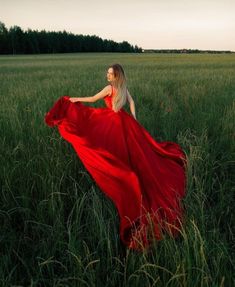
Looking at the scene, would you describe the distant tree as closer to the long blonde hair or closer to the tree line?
the tree line

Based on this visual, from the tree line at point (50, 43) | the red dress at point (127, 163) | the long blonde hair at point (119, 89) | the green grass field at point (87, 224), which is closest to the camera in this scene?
the green grass field at point (87, 224)

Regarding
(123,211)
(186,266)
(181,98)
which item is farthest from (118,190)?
(181,98)

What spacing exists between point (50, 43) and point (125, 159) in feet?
283

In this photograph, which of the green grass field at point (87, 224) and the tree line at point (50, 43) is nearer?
the green grass field at point (87, 224)

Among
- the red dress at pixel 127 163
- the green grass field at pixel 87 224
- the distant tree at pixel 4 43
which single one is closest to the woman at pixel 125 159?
the red dress at pixel 127 163

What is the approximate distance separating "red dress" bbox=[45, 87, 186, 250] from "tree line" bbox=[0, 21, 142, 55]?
79516 mm

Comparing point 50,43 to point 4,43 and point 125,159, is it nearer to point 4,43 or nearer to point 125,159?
point 4,43

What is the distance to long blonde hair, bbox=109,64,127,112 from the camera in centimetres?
313

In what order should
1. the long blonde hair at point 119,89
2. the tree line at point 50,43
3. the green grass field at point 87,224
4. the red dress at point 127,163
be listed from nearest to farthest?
1. the green grass field at point 87,224
2. the red dress at point 127,163
3. the long blonde hair at point 119,89
4. the tree line at point 50,43

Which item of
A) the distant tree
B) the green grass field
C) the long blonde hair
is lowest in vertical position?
the green grass field

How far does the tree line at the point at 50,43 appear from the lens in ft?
255

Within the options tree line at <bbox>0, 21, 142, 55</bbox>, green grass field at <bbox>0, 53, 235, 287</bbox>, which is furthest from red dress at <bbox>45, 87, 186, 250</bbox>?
tree line at <bbox>0, 21, 142, 55</bbox>

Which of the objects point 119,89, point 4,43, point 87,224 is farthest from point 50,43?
point 87,224

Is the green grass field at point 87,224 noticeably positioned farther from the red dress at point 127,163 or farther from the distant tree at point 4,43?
the distant tree at point 4,43
